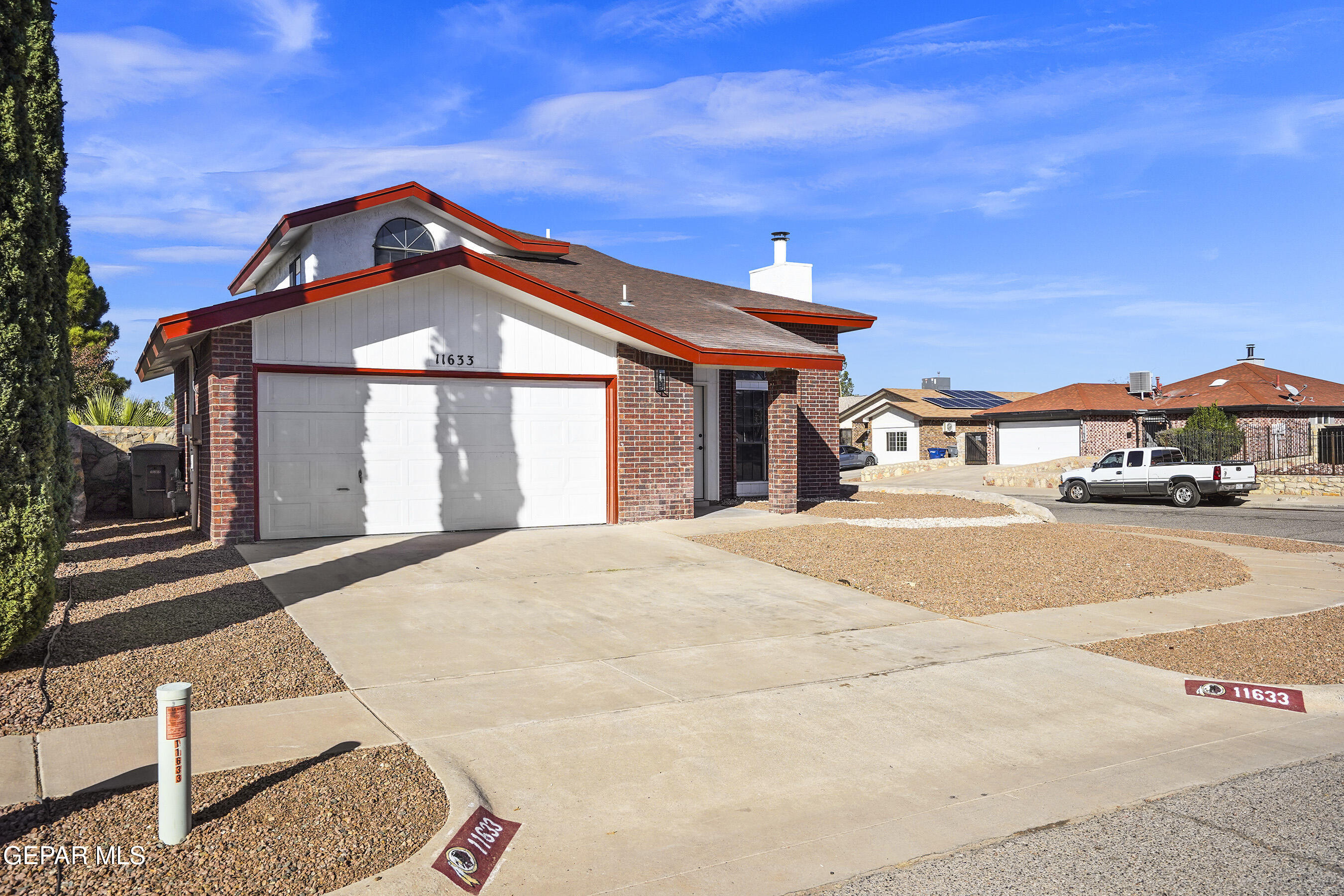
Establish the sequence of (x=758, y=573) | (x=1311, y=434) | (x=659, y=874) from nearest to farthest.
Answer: (x=659, y=874)
(x=758, y=573)
(x=1311, y=434)

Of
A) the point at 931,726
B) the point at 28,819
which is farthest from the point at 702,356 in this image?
the point at 28,819

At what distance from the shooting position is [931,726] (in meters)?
6.25

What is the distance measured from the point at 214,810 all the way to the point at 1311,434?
37.1 meters

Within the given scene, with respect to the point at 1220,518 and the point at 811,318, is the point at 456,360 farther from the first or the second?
the point at 1220,518

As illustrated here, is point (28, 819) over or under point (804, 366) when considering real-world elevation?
under

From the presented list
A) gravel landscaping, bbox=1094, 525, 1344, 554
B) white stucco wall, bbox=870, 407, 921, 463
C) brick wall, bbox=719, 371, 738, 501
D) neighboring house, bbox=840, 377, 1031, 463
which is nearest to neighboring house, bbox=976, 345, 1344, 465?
neighboring house, bbox=840, 377, 1031, 463

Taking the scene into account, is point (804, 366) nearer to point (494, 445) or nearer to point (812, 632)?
point (494, 445)

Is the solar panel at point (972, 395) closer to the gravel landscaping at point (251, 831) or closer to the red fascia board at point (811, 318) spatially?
the red fascia board at point (811, 318)

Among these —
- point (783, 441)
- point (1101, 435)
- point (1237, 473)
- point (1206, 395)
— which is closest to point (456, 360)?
point (783, 441)

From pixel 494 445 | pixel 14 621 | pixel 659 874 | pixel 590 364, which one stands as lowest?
pixel 659 874

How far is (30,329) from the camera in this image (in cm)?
680

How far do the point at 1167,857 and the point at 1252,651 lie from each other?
4856 mm

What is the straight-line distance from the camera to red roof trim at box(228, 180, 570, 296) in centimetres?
1739

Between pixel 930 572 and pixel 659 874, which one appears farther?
pixel 930 572
